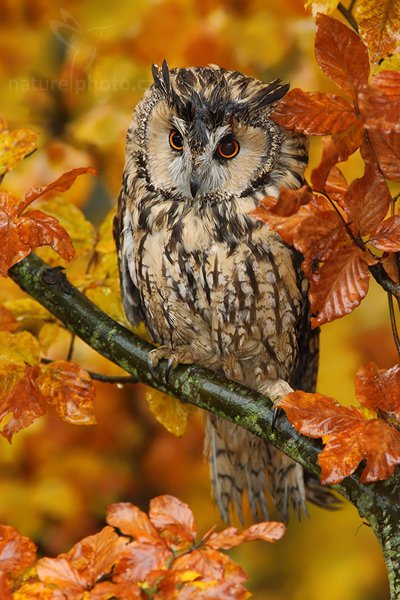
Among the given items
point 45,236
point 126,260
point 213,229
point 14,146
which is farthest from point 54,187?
point 126,260

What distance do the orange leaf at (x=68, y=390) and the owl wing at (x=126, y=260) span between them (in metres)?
0.56

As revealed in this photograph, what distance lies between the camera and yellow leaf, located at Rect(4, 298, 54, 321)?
1888 millimetres

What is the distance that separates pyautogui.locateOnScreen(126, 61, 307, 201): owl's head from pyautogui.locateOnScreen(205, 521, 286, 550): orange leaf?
794mm

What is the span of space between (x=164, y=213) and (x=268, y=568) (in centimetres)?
203

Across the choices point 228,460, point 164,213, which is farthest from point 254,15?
point 228,460

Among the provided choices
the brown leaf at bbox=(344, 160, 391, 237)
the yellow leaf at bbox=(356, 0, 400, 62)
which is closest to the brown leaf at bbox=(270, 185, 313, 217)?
the brown leaf at bbox=(344, 160, 391, 237)

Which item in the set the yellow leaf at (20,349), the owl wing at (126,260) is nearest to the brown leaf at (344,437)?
the yellow leaf at (20,349)

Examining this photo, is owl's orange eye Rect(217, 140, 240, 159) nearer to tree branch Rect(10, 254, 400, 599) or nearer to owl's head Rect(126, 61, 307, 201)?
owl's head Rect(126, 61, 307, 201)

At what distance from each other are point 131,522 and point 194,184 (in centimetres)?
77

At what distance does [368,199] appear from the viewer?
123 cm

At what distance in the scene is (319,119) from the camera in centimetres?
126

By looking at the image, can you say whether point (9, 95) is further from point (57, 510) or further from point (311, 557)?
point (311, 557)

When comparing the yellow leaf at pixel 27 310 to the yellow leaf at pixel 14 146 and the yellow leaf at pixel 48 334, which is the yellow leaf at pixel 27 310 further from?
the yellow leaf at pixel 14 146

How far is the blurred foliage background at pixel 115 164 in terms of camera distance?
287cm
